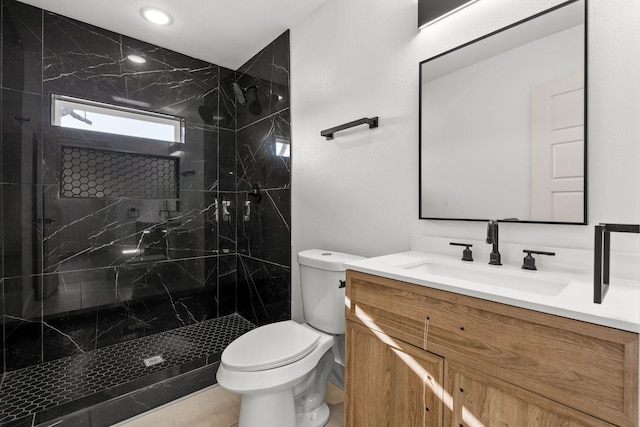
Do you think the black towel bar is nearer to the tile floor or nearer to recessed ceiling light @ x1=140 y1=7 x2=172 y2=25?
recessed ceiling light @ x1=140 y1=7 x2=172 y2=25

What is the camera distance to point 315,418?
1.63m

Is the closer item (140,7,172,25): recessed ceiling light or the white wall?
the white wall

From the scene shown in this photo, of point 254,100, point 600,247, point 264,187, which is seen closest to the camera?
point 600,247

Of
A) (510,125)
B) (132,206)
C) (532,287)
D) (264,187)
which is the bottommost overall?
(532,287)

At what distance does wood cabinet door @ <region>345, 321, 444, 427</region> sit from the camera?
1012mm

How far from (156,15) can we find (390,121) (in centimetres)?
189

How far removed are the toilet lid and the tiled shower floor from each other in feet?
2.87

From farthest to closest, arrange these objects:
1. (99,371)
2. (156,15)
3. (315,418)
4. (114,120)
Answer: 1. (114,120)
2. (156,15)
3. (99,371)
4. (315,418)

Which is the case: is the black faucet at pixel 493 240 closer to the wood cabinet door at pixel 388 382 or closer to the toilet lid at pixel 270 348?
the wood cabinet door at pixel 388 382

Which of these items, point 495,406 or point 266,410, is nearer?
point 495,406

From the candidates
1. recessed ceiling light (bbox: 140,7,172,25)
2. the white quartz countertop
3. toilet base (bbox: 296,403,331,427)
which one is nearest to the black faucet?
the white quartz countertop

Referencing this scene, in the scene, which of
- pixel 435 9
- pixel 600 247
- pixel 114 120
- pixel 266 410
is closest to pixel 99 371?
pixel 266 410

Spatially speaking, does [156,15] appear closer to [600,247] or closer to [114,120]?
[114,120]

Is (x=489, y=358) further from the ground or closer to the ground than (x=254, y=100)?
closer to the ground
